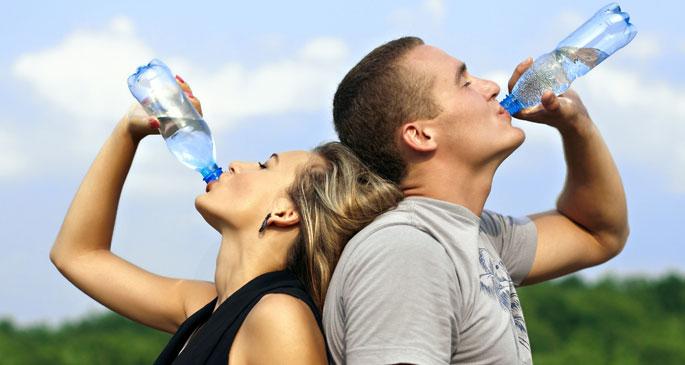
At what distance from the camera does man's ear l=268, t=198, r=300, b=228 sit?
3.05m

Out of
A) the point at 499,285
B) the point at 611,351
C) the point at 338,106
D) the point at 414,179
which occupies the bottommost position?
the point at 611,351

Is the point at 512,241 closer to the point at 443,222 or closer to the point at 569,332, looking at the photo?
the point at 443,222

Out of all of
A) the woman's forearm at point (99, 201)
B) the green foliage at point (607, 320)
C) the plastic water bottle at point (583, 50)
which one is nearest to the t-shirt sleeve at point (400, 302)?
the plastic water bottle at point (583, 50)

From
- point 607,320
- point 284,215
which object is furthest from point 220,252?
point 607,320

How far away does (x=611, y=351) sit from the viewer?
975 centimetres

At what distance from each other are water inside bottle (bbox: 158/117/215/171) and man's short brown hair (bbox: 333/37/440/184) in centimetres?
57

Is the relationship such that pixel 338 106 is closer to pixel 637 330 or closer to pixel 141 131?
pixel 141 131

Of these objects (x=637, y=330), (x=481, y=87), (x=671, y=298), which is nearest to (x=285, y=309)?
(x=481, y=87)

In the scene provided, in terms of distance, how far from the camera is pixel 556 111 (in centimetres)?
341

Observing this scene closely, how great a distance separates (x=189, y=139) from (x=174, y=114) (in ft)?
0.36

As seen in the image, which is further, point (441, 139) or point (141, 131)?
point (141, 131)

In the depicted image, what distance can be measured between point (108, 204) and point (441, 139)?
4.28ft

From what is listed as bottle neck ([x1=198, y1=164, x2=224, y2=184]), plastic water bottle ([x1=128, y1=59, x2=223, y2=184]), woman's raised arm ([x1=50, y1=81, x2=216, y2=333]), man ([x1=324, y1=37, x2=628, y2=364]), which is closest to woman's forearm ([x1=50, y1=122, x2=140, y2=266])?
woman's raised arm ([x1=50, y1=81, x2=216, y2=333])

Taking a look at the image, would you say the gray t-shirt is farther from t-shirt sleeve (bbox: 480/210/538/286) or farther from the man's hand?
the man's hand
